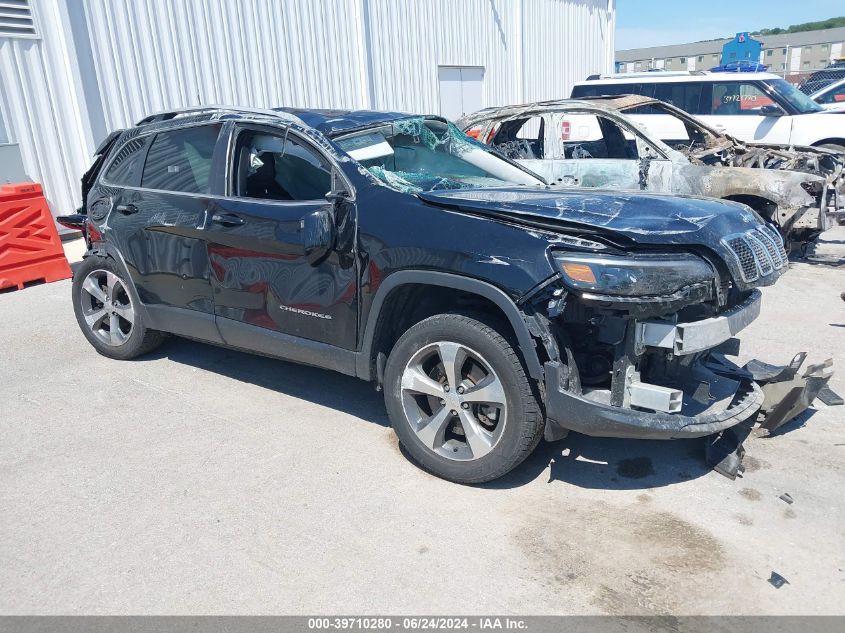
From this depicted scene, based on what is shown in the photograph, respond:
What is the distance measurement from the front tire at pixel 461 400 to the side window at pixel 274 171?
49.6 inches

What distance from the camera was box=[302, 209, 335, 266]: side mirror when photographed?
3.87m

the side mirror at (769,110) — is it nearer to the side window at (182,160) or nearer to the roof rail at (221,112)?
the roof rail at (221,112)

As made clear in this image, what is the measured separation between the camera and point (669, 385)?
3.65m

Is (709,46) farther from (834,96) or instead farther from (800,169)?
(800,169)

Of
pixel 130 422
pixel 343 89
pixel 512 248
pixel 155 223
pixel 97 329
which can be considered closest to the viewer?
pixel 512 248

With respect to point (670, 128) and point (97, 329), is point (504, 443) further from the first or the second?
Result: point (670, 128)

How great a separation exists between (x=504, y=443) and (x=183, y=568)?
5.12ft

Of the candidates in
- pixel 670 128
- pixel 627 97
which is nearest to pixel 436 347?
pixel 627 97

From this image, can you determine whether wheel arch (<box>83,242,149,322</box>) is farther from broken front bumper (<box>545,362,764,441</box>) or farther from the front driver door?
broken front bumper (<box>545,362,764,441</box>)

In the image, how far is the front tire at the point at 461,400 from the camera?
3352mm

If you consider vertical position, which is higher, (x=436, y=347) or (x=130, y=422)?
(x=436, y=347)

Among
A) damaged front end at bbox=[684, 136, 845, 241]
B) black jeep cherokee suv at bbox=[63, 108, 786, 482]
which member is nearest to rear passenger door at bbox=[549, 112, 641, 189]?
damaged front end at bbox=[684, 136, 845, 241]

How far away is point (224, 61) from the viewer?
444 inches

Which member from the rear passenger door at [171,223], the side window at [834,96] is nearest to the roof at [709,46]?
the side window at [834,96]
